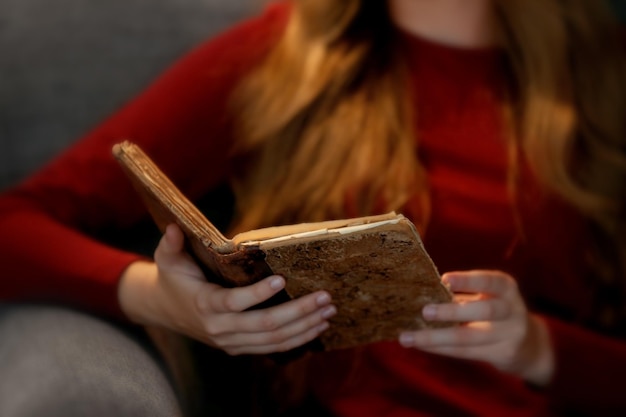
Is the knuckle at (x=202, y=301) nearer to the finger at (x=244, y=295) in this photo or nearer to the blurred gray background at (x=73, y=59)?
the finger at (x=244, y=295)

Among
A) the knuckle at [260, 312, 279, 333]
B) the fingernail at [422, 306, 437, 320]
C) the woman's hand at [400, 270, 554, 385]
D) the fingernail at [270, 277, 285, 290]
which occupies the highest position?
the fingernail at [270, 277, 285, 290]

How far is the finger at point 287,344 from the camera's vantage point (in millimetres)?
588

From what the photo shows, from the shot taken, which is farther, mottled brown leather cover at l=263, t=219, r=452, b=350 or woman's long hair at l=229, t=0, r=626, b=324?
woman's long hair at l=229, t=0, r=626, b=324

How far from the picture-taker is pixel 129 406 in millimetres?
537

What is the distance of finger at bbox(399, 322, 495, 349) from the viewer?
62 centimetres

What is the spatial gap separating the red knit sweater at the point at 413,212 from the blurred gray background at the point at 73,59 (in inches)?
3.1

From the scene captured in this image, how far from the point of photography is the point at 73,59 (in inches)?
35.3

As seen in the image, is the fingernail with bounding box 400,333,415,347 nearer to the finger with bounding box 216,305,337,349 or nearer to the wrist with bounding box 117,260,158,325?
the finger with bounding box 216,305,337,349

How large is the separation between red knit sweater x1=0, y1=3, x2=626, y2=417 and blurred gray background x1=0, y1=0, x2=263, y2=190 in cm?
8

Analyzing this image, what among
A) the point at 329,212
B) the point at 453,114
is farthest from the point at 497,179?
the point at 329,212

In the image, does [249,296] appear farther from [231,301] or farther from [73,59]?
[73,59]

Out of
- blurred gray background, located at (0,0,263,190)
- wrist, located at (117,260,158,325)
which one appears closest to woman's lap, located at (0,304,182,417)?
wrist, located at (117,260,158,325)

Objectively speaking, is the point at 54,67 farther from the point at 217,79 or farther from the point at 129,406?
the point at 129,406

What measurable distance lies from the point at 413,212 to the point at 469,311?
154 millimetres
